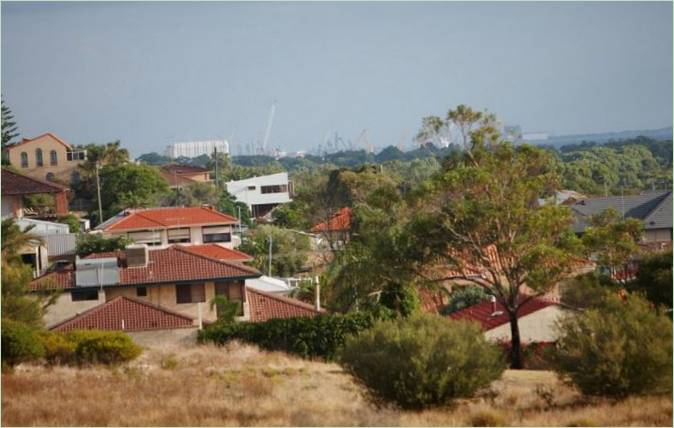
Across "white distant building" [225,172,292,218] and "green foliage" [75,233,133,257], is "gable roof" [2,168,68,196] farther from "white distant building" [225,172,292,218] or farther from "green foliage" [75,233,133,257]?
"white distant building" [225,172,292,218]

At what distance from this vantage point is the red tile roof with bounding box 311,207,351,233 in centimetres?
6394

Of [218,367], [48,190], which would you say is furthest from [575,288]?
[48,190]

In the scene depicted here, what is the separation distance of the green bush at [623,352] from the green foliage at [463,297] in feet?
65.4

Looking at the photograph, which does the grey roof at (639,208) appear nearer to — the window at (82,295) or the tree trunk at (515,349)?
the window at (82,295)

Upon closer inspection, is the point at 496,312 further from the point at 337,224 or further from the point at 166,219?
the point at 166,219

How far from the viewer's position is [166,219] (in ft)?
222

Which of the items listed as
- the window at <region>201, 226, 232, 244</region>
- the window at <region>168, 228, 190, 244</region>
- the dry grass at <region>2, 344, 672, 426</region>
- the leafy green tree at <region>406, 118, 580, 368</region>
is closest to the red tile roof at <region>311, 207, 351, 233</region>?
the window at <region>201, 226, 232, 244</region>

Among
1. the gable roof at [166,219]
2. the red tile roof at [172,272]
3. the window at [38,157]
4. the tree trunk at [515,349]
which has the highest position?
the window at [38,157]

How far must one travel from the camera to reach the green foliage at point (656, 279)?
27.6 metres

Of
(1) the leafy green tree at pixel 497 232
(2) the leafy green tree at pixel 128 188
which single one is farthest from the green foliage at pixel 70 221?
(1) the leafy green tree at pixel 497 232

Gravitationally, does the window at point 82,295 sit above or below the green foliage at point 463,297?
above

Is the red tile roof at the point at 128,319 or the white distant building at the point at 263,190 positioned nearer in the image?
the red tile roof at the point at 128,319

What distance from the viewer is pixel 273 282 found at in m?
44.8

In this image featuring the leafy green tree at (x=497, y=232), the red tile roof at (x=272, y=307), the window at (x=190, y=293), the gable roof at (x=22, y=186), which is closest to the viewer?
the leafy green tree at (x=497, y=232)
